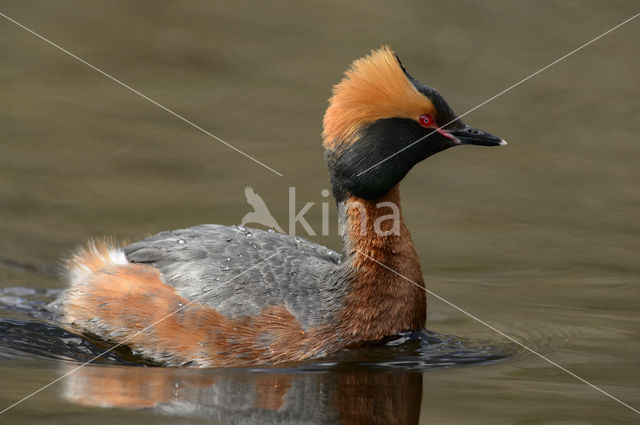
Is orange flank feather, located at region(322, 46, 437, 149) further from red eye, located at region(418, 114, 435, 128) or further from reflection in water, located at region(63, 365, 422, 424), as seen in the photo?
reflection in water, located at region(63, 365, 422, 424)

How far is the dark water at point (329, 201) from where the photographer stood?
6219 millimetres

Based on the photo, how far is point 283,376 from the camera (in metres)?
6.60

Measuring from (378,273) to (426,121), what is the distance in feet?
3.92

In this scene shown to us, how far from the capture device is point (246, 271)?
7.35 metres

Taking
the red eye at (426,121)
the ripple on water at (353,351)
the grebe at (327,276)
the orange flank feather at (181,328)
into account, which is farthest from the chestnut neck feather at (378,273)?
the red eye at (426,121)

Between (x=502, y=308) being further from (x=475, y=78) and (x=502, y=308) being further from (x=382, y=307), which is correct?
(x=475, y=78)

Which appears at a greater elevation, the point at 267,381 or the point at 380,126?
the point at 380,126

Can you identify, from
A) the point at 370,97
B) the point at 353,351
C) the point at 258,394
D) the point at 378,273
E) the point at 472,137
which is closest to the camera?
the point at 258,394

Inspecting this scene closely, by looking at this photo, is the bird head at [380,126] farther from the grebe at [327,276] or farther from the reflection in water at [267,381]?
the reflection in water at [267,381]

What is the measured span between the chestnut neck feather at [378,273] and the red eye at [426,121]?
533mm

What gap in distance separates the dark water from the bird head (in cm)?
128

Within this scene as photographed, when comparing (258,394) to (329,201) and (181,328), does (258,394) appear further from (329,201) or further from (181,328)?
(329,201)

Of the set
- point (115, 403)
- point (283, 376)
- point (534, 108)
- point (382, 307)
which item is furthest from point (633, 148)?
point (115, 403)

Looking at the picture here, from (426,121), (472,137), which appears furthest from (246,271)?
(472,137)
